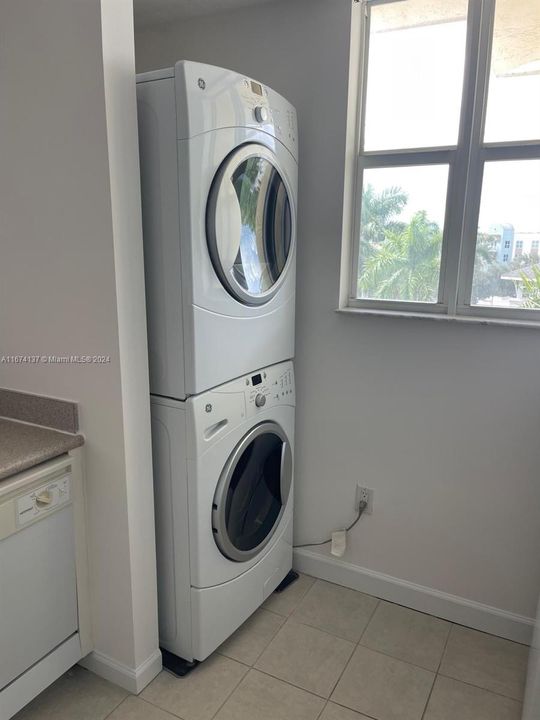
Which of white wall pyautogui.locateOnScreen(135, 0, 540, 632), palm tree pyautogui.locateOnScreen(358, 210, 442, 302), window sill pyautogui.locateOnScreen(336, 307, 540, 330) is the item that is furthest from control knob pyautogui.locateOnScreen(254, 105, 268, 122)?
window sill pyautogui.locateOnScreen(336, 307, 540, 330)

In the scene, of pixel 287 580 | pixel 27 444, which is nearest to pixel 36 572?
pixel 27 444

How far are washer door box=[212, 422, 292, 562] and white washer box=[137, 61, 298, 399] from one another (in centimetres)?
30

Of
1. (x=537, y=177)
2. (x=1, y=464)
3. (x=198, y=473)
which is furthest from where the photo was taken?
(x=537, y=177)

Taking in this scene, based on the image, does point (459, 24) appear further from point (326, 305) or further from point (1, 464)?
point (1, 464)

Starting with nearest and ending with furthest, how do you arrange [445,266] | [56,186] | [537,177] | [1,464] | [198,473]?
[1,464], [56,186], [198,473], [537,177], [445,266]

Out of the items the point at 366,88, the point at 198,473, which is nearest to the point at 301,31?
the point at 366,88

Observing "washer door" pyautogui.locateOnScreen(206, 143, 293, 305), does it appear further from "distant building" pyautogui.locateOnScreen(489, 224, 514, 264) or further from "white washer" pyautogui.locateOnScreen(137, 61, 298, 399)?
"distant building" pyautogui.locateOnScreen(489, 224, 514, 264)

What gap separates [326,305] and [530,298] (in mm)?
742

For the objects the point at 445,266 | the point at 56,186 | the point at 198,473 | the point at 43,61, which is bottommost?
the point at 198,473

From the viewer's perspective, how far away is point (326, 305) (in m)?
2.12

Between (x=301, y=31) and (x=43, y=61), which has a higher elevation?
(x=301, y=31)

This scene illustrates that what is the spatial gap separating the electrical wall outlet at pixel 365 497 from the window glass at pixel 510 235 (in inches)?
34.5

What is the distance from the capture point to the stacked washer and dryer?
1.50m

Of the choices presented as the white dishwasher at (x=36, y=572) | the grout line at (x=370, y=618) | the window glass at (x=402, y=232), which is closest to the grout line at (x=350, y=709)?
the grout line at (x=370, y=618)
